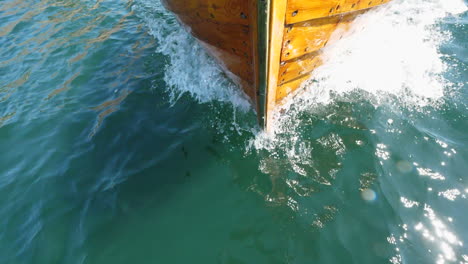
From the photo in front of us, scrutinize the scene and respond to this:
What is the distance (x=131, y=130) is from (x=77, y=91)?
203 centimetres

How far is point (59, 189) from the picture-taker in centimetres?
366

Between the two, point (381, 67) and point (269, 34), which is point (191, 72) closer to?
point (269, 34)

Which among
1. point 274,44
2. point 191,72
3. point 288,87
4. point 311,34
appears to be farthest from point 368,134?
point 191,72

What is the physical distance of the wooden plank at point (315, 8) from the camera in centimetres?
243

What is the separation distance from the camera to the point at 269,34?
240 cm

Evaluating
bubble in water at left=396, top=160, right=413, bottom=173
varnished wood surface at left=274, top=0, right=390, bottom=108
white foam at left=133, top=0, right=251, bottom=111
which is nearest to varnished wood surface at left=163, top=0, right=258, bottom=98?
varnished wood surface at left=274, top=0, right=390, bottom=108

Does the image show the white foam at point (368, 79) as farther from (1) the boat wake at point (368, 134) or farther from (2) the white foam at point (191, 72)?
(2) the white foam at point (191, 72)

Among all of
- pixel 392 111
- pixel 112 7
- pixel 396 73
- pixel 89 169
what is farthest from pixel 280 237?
pixel 112 7

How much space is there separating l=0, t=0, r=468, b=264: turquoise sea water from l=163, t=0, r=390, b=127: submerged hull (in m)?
0.73

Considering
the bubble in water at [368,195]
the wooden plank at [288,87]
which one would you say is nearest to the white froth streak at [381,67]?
the wooden plank at [288,87]

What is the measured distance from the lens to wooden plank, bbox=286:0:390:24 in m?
2.43

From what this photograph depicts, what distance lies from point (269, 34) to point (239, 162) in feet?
5.82

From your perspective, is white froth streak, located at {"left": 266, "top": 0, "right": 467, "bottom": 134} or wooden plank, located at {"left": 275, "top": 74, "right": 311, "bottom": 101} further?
white froth streak, located at {"left": 266, "top": 0, "right": 467, "bottom": 134}

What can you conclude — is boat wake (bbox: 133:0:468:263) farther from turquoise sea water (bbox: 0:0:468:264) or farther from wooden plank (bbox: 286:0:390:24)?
wooden plank (bbox: 286:0:390:24)
